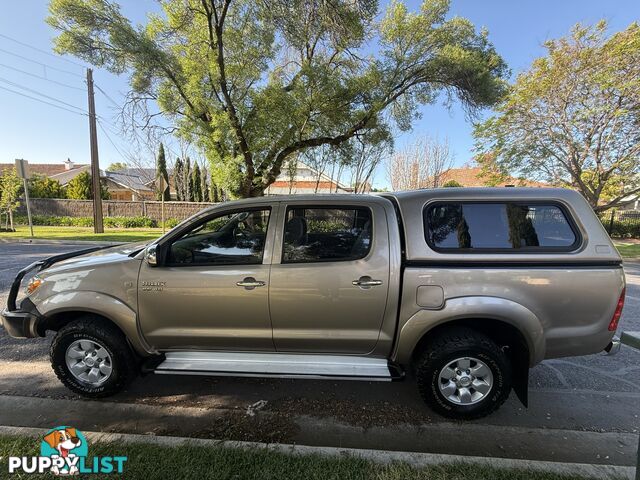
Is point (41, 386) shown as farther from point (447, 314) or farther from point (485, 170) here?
point (485, 170)

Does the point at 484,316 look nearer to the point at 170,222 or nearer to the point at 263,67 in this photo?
the point at 263,67

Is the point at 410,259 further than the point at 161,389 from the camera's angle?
No

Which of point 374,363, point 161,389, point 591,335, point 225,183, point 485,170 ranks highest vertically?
point 485,170

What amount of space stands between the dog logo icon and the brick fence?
20.8 metres

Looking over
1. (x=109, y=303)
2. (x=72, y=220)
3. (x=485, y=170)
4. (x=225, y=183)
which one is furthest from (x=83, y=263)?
(x=72, y=220)

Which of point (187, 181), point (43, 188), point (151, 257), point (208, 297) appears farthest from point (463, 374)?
point (43, 188)

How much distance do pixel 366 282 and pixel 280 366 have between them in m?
1.04

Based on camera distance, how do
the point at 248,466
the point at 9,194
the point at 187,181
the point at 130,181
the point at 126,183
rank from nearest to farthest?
the point at 248,466
the point at 9,194
the point at 187,181
the point at 126,183
the point at 130,181

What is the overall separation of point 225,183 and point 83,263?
28.6 feet

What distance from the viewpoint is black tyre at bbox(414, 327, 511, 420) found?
2607mm

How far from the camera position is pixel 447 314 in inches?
101

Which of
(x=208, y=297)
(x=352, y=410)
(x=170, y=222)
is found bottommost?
(x=352, y=410)

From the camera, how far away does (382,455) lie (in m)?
2.19

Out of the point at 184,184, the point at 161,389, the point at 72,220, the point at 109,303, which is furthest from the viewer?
the point at 184,184
